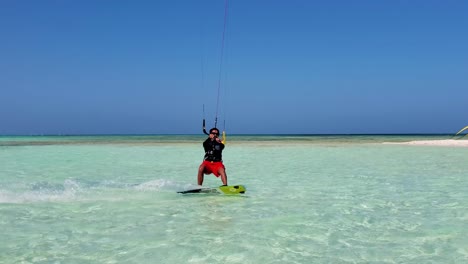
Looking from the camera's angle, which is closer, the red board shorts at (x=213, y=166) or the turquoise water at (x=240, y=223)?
the turquoise water at (x=240, y=223)

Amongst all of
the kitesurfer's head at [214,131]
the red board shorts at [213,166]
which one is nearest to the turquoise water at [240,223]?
the red board shorts at [213,166]

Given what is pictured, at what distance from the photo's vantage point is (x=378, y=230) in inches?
306

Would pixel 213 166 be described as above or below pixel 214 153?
below

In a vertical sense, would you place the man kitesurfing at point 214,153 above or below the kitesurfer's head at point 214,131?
below

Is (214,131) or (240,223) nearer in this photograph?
(240,223)

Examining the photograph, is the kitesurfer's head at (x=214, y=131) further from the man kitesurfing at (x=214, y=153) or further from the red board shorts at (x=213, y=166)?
the red board shorts at (x=213, y=166)

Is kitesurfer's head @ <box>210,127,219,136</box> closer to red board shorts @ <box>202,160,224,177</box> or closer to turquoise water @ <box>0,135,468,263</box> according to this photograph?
red board shorts @ <box>202,160,224,177</box>

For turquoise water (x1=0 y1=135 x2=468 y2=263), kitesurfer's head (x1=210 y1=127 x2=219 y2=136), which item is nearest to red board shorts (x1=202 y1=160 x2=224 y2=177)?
kitesurfer's head (x1=210 y1=127 x2=219 y2=136)

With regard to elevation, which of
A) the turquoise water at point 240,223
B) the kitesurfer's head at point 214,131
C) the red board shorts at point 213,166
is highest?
the kitesurfer's head at point 214,131

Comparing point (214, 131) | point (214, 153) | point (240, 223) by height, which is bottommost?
point (240, 223)

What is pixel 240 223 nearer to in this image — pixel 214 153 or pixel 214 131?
pixel 214 153

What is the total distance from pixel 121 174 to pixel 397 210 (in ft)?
40.6

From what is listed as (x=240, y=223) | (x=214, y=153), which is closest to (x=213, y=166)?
(x=214, y=153)

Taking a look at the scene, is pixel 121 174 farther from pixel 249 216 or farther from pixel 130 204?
pixel 249 216
